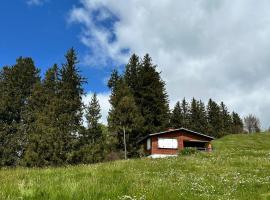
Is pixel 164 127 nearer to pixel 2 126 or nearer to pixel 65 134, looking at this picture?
pixel 65 134

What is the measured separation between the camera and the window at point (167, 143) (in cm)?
7500

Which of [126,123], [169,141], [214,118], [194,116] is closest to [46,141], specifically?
[126,123]

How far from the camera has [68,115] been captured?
71.9 metres

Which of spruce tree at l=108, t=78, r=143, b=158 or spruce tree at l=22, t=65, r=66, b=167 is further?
spruce tree at l=108, t=78, r=143, b=158

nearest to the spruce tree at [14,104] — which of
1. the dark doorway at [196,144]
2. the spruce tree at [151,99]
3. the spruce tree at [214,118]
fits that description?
the spruce tree at [151,99]

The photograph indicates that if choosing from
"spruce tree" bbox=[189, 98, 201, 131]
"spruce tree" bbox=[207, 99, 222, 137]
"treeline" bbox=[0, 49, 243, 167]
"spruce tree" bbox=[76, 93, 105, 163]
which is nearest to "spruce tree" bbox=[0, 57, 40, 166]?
"treeline" bbox=[0, 49, 243, 167]

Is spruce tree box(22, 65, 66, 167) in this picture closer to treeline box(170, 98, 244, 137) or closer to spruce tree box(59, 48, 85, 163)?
spruce tree box(59, 48, 85, 163)

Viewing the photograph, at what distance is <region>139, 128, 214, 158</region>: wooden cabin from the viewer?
74688 mm

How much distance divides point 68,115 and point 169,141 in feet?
63.1

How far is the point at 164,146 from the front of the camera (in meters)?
75.2

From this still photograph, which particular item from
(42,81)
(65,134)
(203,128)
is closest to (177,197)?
(65,134)

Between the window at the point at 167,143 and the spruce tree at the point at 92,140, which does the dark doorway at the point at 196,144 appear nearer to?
the window at the point at 167,143

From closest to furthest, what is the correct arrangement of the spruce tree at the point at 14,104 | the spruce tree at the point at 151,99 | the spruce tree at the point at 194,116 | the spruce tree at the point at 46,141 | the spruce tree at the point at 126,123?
the spruce tree at the point at 46,141
the spruce tree at the point at 14,104
the spruce tree at the point at 126,123
the spruce tree at the point at 151,99
the spruce tree at the point at 194,116

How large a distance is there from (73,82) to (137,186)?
237 ft
